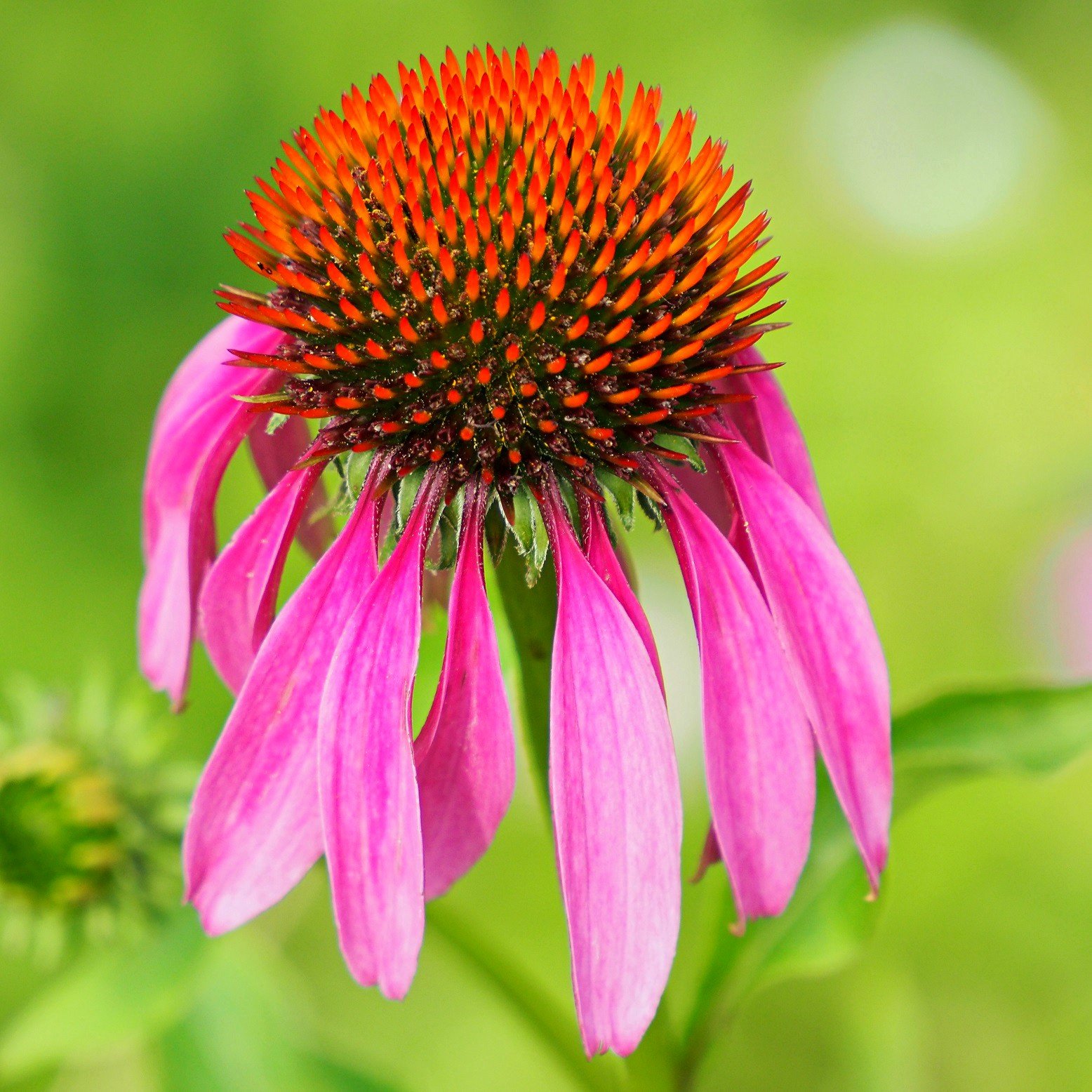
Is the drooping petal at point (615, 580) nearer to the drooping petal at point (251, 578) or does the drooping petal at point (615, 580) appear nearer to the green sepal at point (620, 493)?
the green sepal at point (620, 493)

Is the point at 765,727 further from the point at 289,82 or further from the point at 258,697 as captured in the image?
the point at 289,82

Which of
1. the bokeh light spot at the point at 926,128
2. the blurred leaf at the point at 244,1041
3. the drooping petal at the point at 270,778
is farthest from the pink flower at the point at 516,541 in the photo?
the bokeh light spot at the point at 926,128

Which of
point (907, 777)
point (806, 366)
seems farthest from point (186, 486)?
point (806, 366)

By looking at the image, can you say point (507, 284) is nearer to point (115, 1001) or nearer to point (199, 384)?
point (199, 384)

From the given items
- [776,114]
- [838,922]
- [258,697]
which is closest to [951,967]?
[838,922]

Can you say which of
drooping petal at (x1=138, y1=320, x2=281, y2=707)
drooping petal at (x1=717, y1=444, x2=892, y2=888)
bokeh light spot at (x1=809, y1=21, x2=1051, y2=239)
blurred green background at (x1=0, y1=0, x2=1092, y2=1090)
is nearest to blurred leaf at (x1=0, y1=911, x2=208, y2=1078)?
drooping petal at (x1=138, y1=320, x2=281, y2=707)

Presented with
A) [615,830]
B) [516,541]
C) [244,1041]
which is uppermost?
[516,541]
